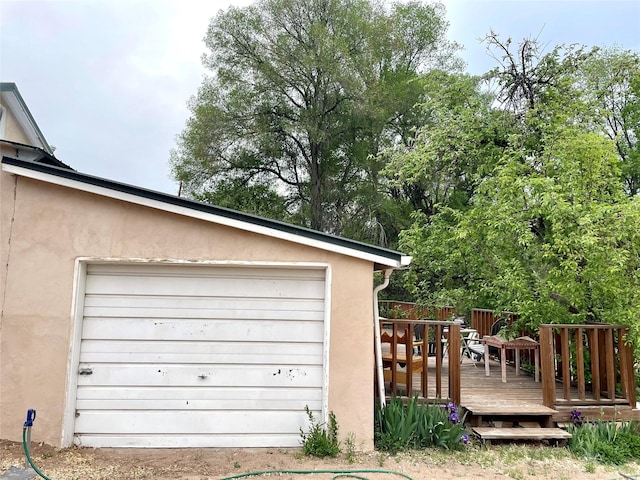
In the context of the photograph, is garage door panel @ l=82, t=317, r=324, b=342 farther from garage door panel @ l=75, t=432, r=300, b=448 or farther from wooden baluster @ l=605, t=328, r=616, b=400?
wooden baluster @ l=605, t=328, r=616, b=400

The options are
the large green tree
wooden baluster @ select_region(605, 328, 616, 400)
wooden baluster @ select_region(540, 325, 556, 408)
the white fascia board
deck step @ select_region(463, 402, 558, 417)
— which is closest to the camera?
the white fascia board

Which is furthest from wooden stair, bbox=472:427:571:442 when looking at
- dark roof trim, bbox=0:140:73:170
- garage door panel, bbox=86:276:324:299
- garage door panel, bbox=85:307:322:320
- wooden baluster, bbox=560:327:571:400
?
dark roof trim, bbox=0:140:73:170

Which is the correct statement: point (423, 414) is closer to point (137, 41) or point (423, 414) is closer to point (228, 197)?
point (137, 41)

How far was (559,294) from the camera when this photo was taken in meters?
6.86

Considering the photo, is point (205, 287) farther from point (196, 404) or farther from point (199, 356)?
point (196, 404)

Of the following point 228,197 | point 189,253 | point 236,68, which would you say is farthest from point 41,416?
point 236,68

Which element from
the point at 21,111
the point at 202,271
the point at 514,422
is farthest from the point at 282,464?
the point at 21,111

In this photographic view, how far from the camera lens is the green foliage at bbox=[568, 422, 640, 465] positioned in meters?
4.98

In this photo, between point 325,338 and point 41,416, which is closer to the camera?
point 41,416

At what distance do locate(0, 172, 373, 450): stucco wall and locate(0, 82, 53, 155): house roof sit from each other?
0.98 metres

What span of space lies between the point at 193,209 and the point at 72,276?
4.83 feet

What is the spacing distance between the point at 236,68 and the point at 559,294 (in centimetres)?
1628

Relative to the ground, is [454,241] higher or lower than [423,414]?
higher

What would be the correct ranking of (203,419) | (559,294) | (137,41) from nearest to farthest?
(203,419)
(559,294)
(137,41)
